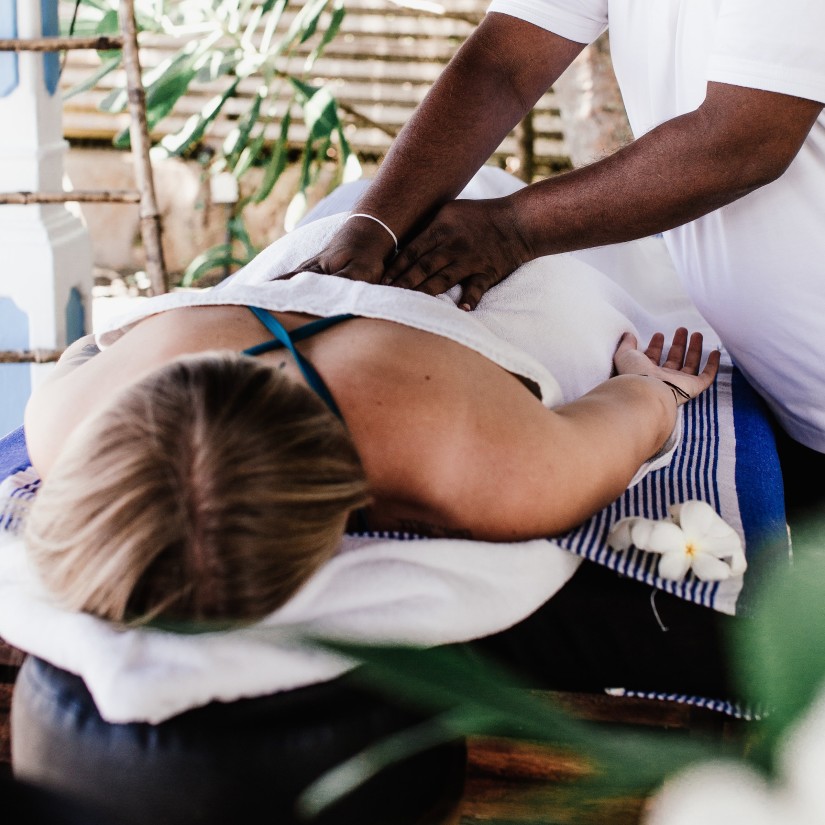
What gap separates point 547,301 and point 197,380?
0.80m

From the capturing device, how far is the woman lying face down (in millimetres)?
832

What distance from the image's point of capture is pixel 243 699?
885 mm

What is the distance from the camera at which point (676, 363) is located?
67.7 inches

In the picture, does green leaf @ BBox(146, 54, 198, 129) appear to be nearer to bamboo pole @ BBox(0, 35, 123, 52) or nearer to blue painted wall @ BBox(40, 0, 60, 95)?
blue painted wall @ BBox(40, 0, 60, 95)

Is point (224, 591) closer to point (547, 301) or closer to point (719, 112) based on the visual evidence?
point (547, 301)

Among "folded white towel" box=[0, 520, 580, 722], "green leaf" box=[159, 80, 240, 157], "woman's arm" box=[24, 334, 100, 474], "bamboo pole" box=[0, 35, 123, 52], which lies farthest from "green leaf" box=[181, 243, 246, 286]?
"folded white towel" box=[0, 520, 580, 722]

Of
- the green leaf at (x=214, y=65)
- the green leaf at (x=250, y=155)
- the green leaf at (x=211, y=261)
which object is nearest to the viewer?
the green leaf at (x=214, y=65)

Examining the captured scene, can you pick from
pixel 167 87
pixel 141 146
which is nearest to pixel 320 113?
pixel 167 87

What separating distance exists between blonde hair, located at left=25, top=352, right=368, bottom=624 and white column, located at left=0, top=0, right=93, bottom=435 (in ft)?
6.74

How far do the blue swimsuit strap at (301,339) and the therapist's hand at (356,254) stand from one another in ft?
0.85

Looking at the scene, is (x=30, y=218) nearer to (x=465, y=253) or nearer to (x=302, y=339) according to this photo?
(x=465, y=253)

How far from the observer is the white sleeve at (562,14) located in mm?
1780

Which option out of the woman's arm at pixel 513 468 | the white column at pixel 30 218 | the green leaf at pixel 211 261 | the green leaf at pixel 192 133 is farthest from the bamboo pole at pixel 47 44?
the woman's arm at pixel 513 468

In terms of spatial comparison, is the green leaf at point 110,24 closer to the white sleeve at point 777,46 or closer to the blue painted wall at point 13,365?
the blue painted wall at point 13,365
